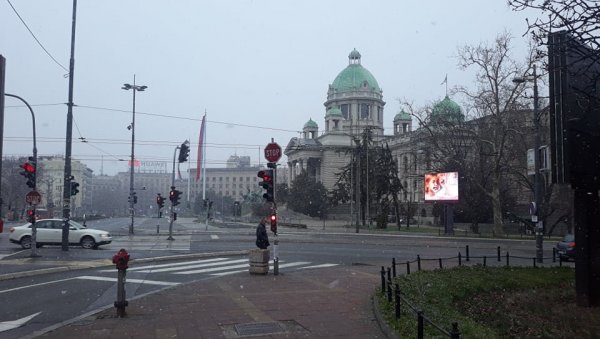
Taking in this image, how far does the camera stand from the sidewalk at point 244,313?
29.7 feet

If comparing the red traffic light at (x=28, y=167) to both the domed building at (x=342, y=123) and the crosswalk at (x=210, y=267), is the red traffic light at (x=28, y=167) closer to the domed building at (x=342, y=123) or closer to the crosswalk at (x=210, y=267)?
the crosswalk at (x=210, y=267)

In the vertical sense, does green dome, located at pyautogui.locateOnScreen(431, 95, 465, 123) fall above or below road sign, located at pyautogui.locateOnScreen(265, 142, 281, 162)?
above

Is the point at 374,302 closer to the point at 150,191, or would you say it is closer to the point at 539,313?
the point at 539,313

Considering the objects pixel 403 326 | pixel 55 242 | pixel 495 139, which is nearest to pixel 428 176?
pixel 495 139

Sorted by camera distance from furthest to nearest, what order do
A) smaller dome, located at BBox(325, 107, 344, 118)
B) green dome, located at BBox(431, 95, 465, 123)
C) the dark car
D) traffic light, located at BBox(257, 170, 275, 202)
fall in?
smaller dome, located at BBox(325, 107, 344, 118)
green dome, located at BBox(431, 95, 465, 123)
the dark car
traffic light, located at BBox(257, 170, 275, 202)

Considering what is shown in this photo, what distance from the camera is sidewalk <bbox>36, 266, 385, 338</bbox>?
904 cm

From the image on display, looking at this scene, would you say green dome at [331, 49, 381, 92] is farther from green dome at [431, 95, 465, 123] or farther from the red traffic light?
the red traffic light

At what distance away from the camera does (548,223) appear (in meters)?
60.4

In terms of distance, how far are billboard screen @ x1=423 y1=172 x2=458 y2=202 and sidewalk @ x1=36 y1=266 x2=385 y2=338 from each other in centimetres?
3665

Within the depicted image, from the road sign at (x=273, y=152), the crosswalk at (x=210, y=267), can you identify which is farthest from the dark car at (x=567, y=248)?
the road sign at (x=273, y=152)

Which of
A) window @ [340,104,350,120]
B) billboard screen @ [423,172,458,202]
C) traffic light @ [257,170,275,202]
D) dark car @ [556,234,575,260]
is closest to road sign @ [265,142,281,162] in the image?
traffic light @ [257,170,275,202]

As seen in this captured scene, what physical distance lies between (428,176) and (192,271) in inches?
1515

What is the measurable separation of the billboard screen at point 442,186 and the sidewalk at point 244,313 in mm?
36650

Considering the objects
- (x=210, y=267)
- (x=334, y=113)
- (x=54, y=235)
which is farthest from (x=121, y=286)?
(x=334, y=113)
